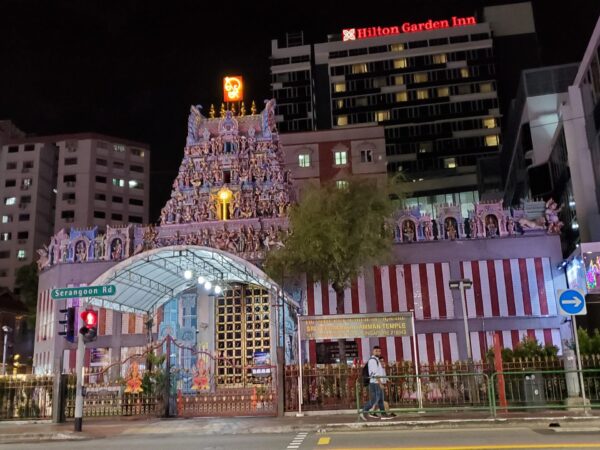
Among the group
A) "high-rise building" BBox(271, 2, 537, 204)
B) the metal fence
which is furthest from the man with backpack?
"high-rise building" BBox(271, 2, 537, 204)

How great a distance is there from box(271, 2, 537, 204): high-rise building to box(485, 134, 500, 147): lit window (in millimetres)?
156

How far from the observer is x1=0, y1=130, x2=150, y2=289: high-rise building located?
8919 centimetres

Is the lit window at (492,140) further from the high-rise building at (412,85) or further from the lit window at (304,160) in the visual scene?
the lit window at (304,160)

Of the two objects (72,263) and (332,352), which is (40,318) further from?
(332,352)

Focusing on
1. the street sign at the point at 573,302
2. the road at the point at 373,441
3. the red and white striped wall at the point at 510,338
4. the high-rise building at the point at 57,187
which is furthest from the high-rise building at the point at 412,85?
the road at the point at 373,441

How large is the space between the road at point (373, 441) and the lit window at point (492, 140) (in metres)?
82.8

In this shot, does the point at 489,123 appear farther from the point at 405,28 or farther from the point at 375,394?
the point at 375,394

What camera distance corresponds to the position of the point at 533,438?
38.9 feet

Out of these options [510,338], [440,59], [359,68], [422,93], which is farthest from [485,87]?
[510,338]

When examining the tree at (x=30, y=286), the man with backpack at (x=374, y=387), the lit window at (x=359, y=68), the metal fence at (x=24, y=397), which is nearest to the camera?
the man with backpack at (x=374, y=387)

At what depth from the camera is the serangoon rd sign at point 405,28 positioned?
97.8 metres

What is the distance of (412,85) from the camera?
A: 96.4 metres

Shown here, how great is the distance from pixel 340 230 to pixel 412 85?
7667 cm

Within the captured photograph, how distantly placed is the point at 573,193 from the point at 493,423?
88.6ft
